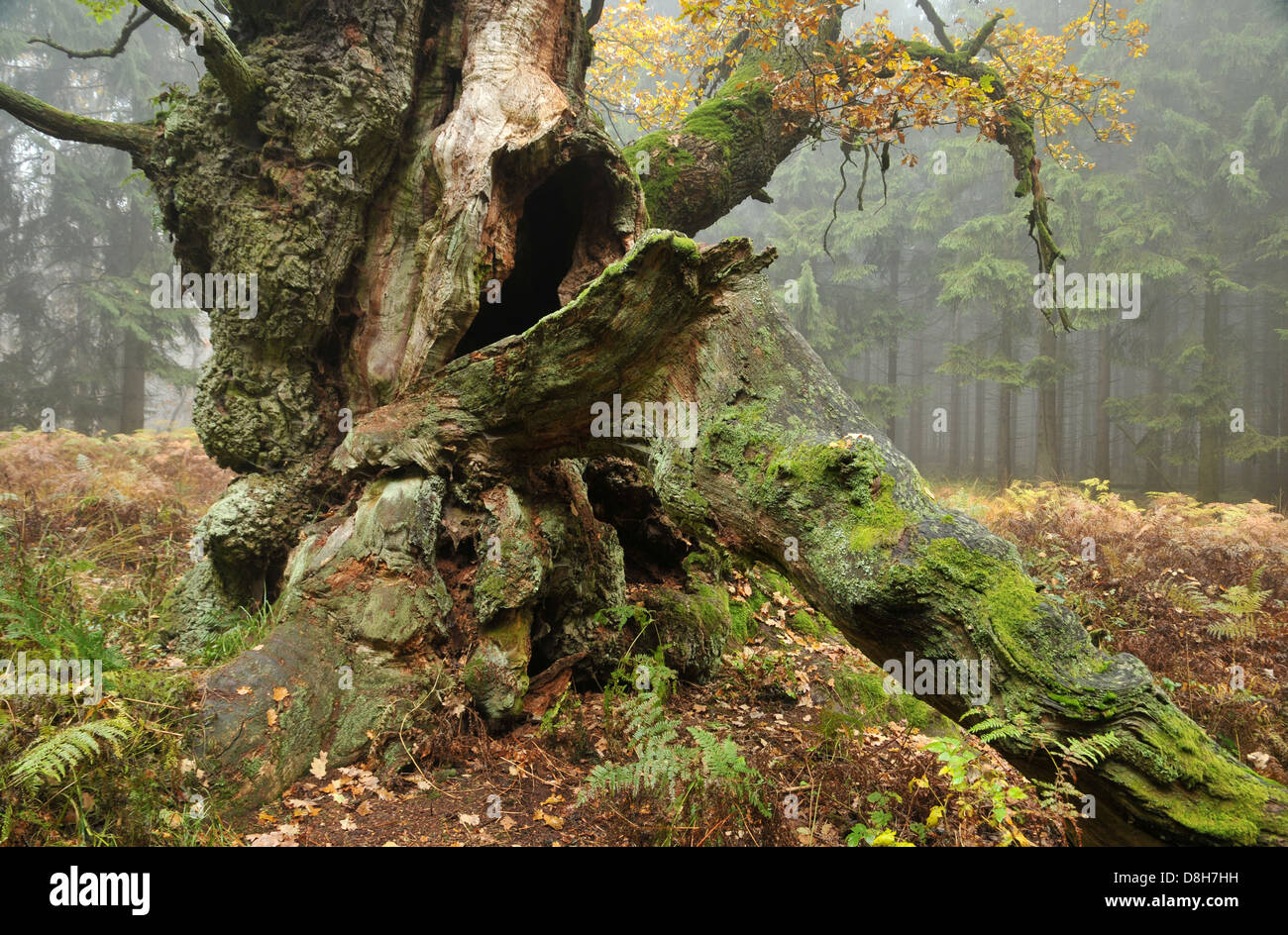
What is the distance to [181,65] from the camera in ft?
67.9

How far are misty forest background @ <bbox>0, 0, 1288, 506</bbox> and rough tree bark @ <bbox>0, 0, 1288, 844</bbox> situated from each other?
1025 centimetres

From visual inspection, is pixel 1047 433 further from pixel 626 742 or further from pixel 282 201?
pixel 282 201

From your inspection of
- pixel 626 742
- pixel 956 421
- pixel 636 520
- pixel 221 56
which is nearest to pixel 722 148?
pixel 636 520

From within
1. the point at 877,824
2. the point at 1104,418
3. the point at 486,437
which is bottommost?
the point at 877,824

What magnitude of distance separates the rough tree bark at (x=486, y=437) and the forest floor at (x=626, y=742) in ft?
0.88

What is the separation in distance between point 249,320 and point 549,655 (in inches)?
127

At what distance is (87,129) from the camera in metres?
4.98

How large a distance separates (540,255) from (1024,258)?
21696 millimetres

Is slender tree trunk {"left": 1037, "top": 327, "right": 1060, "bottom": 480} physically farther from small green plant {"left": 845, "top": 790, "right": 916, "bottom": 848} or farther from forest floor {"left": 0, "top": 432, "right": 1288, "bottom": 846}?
small green plant {"left": 845, "top": 790, "right": 916, "bottom": 848}

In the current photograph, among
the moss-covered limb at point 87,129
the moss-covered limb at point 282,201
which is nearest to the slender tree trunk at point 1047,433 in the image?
the moss-covered limb at point 282,201

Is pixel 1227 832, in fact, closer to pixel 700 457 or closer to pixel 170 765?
pixel 700 457

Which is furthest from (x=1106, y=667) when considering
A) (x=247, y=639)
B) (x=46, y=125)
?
(x=46, y=125)

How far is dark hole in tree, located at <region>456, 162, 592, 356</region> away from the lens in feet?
16.8

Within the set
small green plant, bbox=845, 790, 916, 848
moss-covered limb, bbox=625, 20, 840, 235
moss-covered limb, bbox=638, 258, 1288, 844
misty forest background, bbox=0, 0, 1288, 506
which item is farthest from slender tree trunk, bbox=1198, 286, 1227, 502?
small green plant, bbox=845, 790, 916, 848
